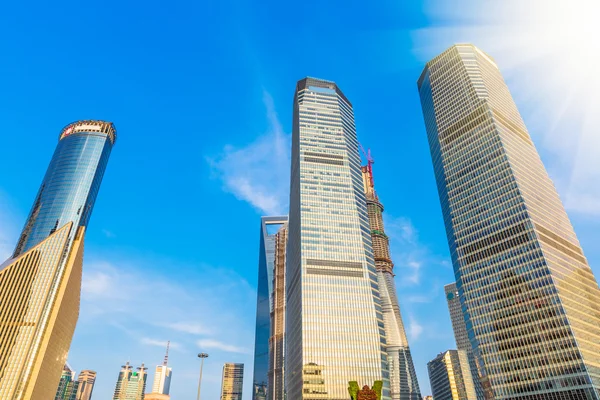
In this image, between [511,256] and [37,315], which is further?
[511,256]

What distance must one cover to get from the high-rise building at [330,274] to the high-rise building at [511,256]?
35.8 m

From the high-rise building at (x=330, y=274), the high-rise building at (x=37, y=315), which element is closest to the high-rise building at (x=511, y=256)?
the high-rise building at (x=330, y=274)

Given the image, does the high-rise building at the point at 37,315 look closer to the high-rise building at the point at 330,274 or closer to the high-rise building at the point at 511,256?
the high-rise building at the point at 330,274

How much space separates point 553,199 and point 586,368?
70688 millimetres

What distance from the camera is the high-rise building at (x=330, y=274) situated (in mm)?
130500

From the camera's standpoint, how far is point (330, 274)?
148 meters

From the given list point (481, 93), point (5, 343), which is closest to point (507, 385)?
point (481, 93)

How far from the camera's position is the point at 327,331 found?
136 meters

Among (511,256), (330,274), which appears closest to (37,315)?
(330,274)

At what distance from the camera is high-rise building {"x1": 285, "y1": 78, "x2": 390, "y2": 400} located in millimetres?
130500

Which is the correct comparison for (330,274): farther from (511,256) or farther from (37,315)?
(37,315)

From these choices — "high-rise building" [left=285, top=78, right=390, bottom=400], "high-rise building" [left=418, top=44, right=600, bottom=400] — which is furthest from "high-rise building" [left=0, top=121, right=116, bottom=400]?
"high-rise building" [left=418, top=44, right=600, bottom=400]

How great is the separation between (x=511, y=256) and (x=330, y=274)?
62.1 metres

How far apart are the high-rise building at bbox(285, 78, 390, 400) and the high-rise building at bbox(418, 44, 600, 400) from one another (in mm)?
35782
